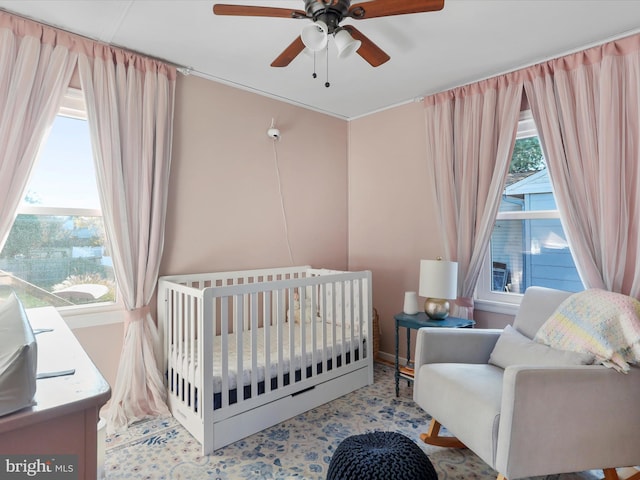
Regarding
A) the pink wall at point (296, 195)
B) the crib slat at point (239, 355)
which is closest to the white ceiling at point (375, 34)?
the pink wall at point (296, 195)

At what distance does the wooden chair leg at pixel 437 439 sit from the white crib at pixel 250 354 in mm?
729

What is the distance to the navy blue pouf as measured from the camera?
1.28m

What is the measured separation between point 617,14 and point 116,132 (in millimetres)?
2933

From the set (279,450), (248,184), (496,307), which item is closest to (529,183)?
(496,307)

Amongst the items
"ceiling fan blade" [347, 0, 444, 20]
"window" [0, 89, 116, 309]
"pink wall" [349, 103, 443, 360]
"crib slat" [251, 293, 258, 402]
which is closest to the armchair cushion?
"pink wall" [349, 103, 443, 360]

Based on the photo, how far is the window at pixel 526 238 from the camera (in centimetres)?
240

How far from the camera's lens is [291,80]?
267 cm

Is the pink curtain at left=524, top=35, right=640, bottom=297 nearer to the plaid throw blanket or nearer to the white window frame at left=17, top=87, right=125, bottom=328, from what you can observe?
the plaid throw blanket

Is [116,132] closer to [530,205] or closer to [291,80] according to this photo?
[291,80]

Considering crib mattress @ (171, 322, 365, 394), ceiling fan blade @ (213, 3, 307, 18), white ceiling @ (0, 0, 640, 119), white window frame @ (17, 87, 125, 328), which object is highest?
white ceiling @ (0, 0, 640, 119)

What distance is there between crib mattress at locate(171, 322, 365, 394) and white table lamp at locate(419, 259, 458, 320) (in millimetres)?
646

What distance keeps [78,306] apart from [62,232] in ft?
1.55

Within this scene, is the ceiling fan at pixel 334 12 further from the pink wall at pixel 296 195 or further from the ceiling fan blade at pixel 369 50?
the pink wall at pixel 296 195

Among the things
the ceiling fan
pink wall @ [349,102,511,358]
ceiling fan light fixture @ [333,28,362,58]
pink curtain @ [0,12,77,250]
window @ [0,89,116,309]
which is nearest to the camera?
the ceiling fan
